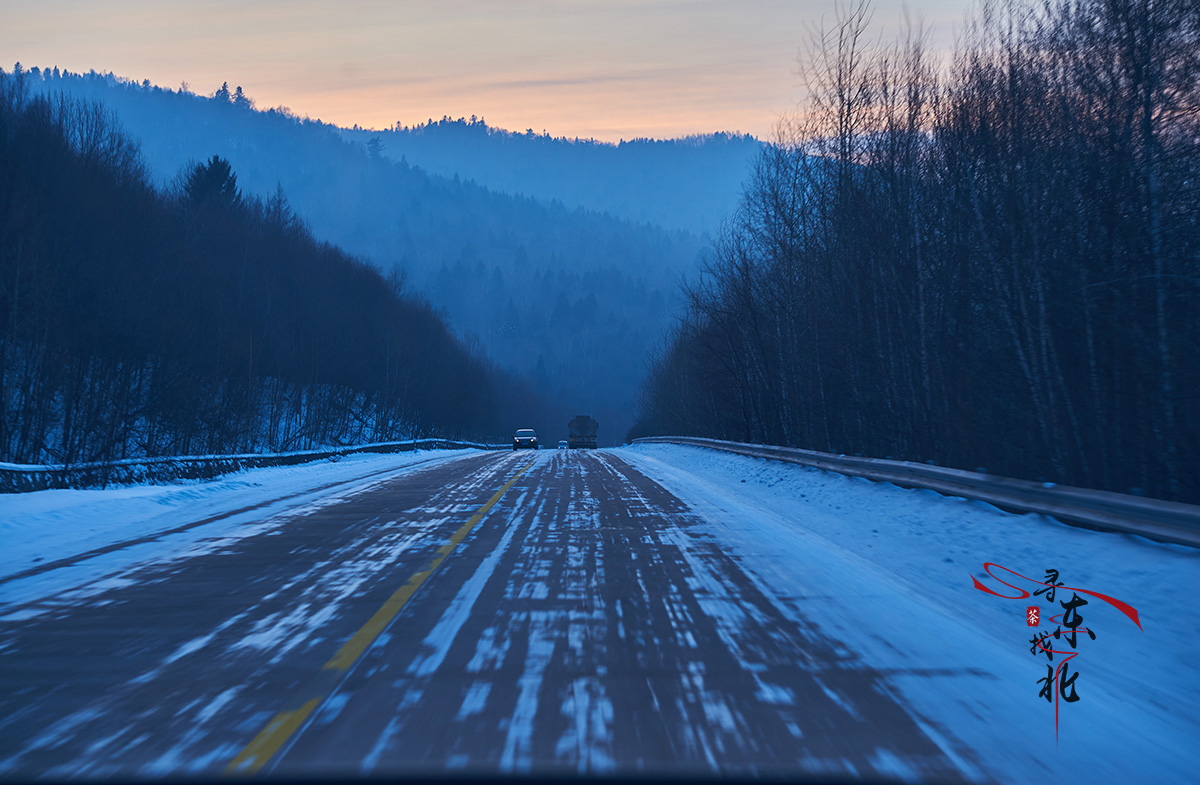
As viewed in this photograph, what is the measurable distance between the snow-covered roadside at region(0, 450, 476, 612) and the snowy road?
124mm

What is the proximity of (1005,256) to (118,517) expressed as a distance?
60.7 ft

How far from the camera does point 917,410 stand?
67.8 ft

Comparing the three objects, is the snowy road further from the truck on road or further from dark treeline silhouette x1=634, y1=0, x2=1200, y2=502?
the truck on road

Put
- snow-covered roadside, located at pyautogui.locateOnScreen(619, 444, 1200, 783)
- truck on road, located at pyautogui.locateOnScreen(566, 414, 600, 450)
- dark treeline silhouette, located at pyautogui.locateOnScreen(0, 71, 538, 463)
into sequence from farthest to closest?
truck on road, located at pyautogui.locateOnScreen(566, 414, 600, 450), dark treeline silhouette, located at pyautogui.locateOnScreen(0, 71, 538, 463), snow-covered roadside, located at pyautogui.locateOnScreen(619, 444, 1200, 783)

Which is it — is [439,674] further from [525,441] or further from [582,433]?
[582,433]

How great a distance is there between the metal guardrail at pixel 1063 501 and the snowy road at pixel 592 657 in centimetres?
18

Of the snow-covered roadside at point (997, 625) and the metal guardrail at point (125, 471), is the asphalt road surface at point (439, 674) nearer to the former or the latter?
the snow-covered roadside at point (997, 625)

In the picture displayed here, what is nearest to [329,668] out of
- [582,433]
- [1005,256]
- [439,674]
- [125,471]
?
[439,674]

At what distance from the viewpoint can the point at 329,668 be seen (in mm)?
4941

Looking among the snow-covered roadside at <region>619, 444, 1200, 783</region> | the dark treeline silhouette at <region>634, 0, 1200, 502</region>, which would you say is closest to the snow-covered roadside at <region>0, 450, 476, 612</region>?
the snow-covered roadside at <region>619, 444, 1200, 783</region>

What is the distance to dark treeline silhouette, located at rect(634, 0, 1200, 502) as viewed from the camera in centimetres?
1331

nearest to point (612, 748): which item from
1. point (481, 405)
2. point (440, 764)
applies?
point (440, 764)

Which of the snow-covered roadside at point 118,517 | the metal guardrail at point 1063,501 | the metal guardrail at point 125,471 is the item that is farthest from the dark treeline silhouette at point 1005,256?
the metal guardrail at point 125,471

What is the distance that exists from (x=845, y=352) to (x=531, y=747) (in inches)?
863
